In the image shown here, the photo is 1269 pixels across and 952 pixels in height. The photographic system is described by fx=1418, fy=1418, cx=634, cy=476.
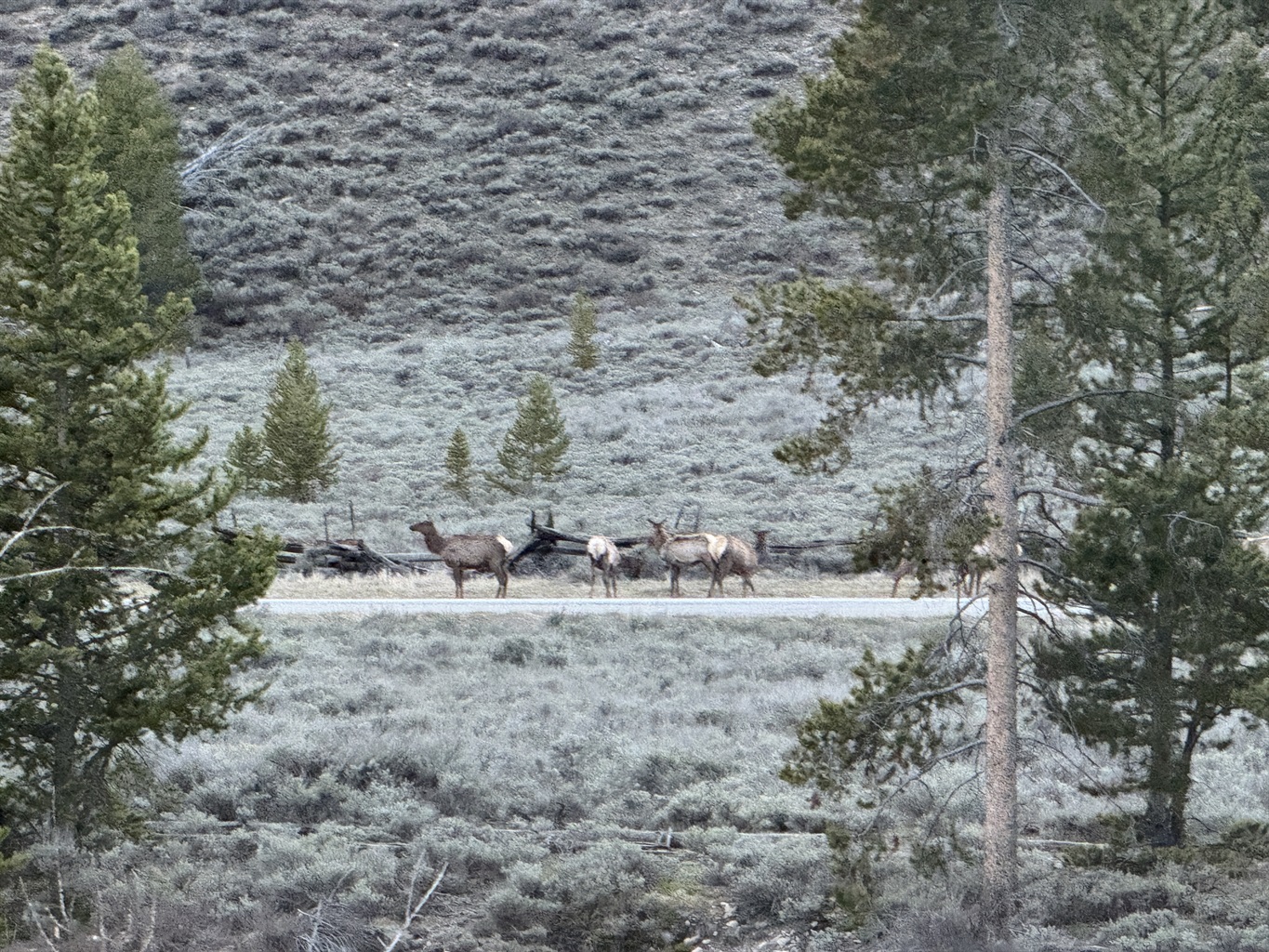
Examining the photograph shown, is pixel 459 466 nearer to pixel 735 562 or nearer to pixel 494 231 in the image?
pixel 735 562

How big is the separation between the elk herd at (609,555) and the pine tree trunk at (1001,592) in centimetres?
1330

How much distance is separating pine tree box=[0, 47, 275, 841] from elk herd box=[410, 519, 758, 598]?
11.8 meters

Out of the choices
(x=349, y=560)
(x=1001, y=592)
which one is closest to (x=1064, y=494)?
(x=1001, y=592)

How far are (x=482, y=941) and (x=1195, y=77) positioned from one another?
8.64m

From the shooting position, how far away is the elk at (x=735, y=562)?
77.6 feet

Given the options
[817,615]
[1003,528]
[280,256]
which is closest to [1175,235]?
[1003,528]

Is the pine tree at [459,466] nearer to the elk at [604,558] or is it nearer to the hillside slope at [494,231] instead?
the hillside slope at [494,231]

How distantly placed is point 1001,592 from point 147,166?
44.7 m

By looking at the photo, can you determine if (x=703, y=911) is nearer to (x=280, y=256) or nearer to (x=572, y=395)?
(x=572, y=395)

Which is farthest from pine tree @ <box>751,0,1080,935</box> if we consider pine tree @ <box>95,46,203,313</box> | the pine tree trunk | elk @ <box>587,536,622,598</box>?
pine tree @ <box>95,46,203,313</box>

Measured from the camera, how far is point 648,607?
22281 mm

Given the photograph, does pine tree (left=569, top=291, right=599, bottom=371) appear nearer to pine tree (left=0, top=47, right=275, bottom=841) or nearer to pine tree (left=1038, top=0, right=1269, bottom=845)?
pine tree (left=0, top=47, right=275, bottom=841)

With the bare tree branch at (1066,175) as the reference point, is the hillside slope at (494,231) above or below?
above

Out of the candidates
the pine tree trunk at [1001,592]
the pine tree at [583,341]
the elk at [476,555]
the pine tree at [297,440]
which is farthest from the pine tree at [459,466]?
the pine tree trunk at [1001,592]
